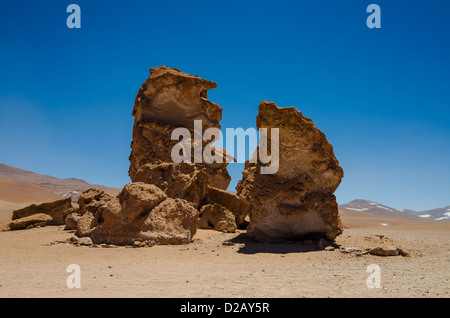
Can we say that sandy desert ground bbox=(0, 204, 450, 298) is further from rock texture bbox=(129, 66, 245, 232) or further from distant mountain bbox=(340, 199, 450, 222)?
distant mountain bbox=(340, 199, 450, 222)

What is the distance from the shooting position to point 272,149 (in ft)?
30.5

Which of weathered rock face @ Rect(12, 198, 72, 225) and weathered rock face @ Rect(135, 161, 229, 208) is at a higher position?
weathered rock face @ Rect(135, 161, 229, 208)

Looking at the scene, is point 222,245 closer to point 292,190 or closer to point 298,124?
point 292,190

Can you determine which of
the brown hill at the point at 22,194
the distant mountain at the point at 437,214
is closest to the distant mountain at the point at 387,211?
the distant mountain at the point at 437,214

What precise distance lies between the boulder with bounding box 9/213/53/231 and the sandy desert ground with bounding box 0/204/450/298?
12.9 ft

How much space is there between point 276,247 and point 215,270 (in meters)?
3.30

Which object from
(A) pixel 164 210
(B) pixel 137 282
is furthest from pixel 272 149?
(B) pixel 137 282

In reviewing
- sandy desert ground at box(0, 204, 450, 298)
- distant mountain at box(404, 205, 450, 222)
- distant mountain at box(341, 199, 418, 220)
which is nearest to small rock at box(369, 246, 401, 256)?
sandy desert ground at box(0, 204, 450, 298)

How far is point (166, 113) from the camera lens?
15.2m

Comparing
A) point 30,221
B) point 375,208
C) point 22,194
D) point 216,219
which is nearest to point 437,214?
point 375,208

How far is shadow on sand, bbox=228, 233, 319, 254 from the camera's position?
8266mm

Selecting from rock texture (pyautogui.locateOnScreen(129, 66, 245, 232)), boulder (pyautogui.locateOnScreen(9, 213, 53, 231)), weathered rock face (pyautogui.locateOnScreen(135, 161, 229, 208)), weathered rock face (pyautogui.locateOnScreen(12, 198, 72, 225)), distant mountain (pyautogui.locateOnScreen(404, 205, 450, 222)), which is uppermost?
rock texture (pyautogui.locateOnScreen(129, 66, 245, 232))

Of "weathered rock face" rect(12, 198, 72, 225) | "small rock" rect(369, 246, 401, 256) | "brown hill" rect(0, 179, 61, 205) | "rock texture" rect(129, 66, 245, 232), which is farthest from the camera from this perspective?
"brown hill" rect(0, 179, 61, 205)

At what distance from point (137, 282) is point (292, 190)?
5482mm
